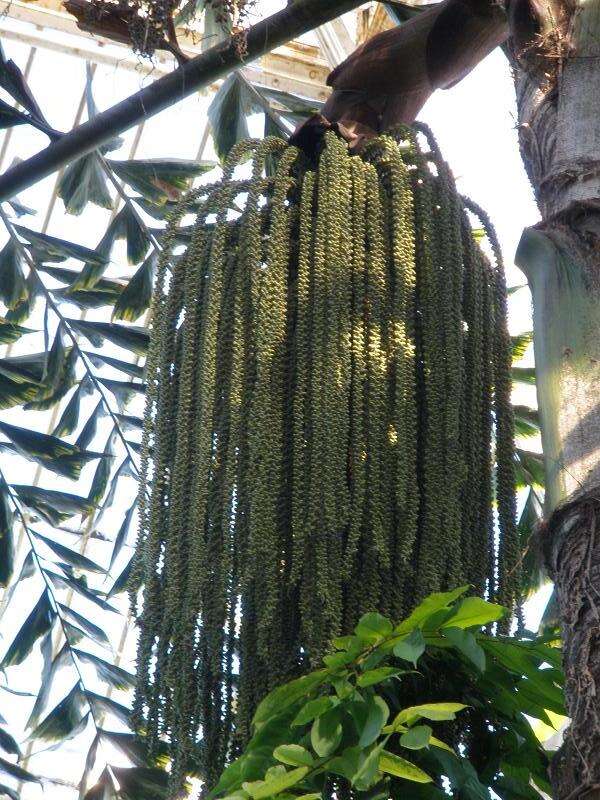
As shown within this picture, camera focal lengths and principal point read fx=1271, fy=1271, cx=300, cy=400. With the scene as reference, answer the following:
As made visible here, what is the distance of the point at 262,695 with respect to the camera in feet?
5.77

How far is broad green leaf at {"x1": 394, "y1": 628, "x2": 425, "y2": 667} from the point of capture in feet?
4.89

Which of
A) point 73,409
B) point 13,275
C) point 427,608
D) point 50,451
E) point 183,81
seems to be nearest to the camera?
point 427,608

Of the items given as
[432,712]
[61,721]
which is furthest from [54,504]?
[432,712]

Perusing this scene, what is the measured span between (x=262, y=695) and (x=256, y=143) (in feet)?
3.23

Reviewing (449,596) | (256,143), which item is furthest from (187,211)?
(449,596)

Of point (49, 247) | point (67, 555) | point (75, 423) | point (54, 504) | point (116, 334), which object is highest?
point (49, 247)

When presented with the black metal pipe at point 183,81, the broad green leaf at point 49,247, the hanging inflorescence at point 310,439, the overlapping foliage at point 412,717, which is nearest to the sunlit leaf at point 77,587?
the broad green leaf at point 49,247

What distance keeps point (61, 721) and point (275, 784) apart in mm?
2329

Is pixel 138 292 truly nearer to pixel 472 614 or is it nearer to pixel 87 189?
pixel 87 189

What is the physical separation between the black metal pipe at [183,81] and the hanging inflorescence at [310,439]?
49 cm

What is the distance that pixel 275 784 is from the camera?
1476mm

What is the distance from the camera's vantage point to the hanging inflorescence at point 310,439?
176 centimetres

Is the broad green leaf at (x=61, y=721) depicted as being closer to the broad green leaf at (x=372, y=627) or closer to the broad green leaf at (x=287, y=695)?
the broad green leaf at (x=287, y=695)

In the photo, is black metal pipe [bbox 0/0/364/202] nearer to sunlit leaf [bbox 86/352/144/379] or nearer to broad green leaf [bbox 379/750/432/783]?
sunlit leaf [bbox 86/352/144/379]
